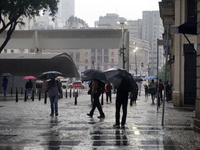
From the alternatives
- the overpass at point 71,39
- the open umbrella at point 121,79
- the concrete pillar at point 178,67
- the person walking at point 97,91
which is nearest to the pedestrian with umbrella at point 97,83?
the person walking at point 97,91

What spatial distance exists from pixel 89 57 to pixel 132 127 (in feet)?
475

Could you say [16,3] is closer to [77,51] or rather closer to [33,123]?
[33,123]

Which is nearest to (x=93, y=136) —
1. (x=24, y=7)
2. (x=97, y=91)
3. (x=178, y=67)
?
(x=97, y=91)

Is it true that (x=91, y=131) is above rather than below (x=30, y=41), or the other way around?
below

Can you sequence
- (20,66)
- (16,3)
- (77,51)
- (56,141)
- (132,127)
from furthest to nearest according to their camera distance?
(77,51), (20,66), (16,3), (132,127), (56,141)

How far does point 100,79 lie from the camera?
15094 mm

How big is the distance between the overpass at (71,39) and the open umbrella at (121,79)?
123ft

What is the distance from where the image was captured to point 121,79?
A: 12516mm

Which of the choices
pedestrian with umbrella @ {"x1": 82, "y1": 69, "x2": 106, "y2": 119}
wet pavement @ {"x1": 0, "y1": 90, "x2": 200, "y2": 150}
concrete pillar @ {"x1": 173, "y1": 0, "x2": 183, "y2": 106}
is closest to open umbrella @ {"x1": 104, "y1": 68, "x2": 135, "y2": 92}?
wet pavement @ {"x1": 0, "y1": 90, "x2": 200, "y2": 150}

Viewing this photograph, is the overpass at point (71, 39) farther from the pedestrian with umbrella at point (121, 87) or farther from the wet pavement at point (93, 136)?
the wet pavement at point (93, 136)

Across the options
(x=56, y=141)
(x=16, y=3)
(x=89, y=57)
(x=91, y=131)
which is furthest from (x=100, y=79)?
(x=89, y=57)

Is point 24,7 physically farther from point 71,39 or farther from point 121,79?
point 71,39

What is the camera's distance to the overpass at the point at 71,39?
51.1 meters

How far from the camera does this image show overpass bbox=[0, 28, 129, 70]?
51.1 meters
